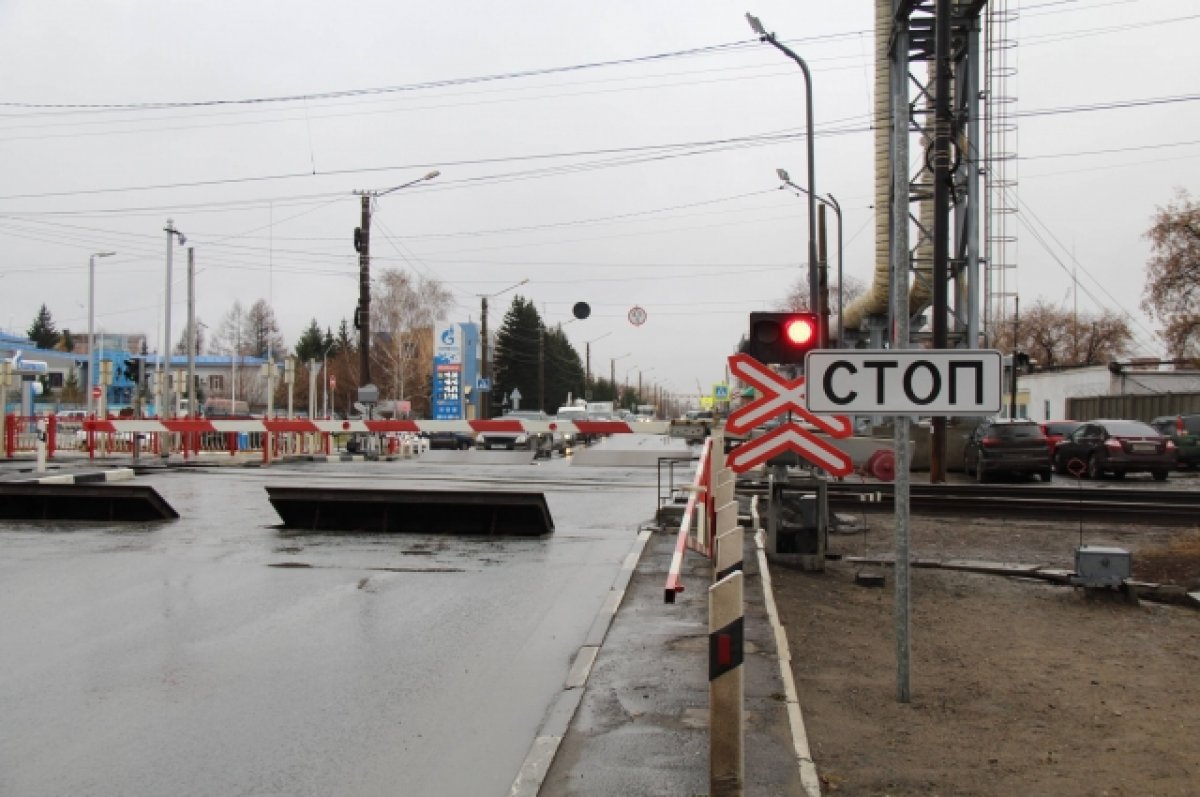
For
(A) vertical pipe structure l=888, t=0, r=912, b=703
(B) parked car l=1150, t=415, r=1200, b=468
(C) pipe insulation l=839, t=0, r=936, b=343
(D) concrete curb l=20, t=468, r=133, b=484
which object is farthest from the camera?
(B) parked car l=1150, t=415, r=1200, b=468

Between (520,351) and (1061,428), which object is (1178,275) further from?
(520,351)

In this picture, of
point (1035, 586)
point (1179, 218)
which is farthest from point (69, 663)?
point (1179, 218)

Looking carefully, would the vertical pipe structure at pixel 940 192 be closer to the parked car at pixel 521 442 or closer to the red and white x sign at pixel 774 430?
the red and white x sign at pixel 774 430

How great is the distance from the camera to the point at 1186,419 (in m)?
33.8

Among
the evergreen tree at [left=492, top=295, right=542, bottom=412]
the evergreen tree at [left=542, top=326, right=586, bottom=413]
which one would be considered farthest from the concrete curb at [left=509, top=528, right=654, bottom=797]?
the evergreen tree at [left=542, top=326, right=586, bottom=413]

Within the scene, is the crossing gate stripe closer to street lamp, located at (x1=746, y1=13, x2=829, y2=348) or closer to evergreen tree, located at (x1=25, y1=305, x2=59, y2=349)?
street lamp, located at (x1=746, y1=13, x2=829, y2=348)

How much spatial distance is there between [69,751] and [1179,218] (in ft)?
171

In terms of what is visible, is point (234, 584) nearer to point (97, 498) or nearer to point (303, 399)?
point (97, 498)

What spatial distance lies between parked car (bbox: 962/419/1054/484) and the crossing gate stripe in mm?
23369

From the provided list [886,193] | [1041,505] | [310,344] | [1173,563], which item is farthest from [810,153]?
[310,344]

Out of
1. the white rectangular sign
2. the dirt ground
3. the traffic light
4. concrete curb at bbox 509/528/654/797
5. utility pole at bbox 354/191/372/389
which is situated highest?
utility pole at bbox 354/191/372/389

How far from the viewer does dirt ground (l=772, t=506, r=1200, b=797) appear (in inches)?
214

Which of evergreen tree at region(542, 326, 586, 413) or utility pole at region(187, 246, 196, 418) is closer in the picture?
utility pole at region(187, 246, 196, 418)

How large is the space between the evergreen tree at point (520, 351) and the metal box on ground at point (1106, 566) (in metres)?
92.3
